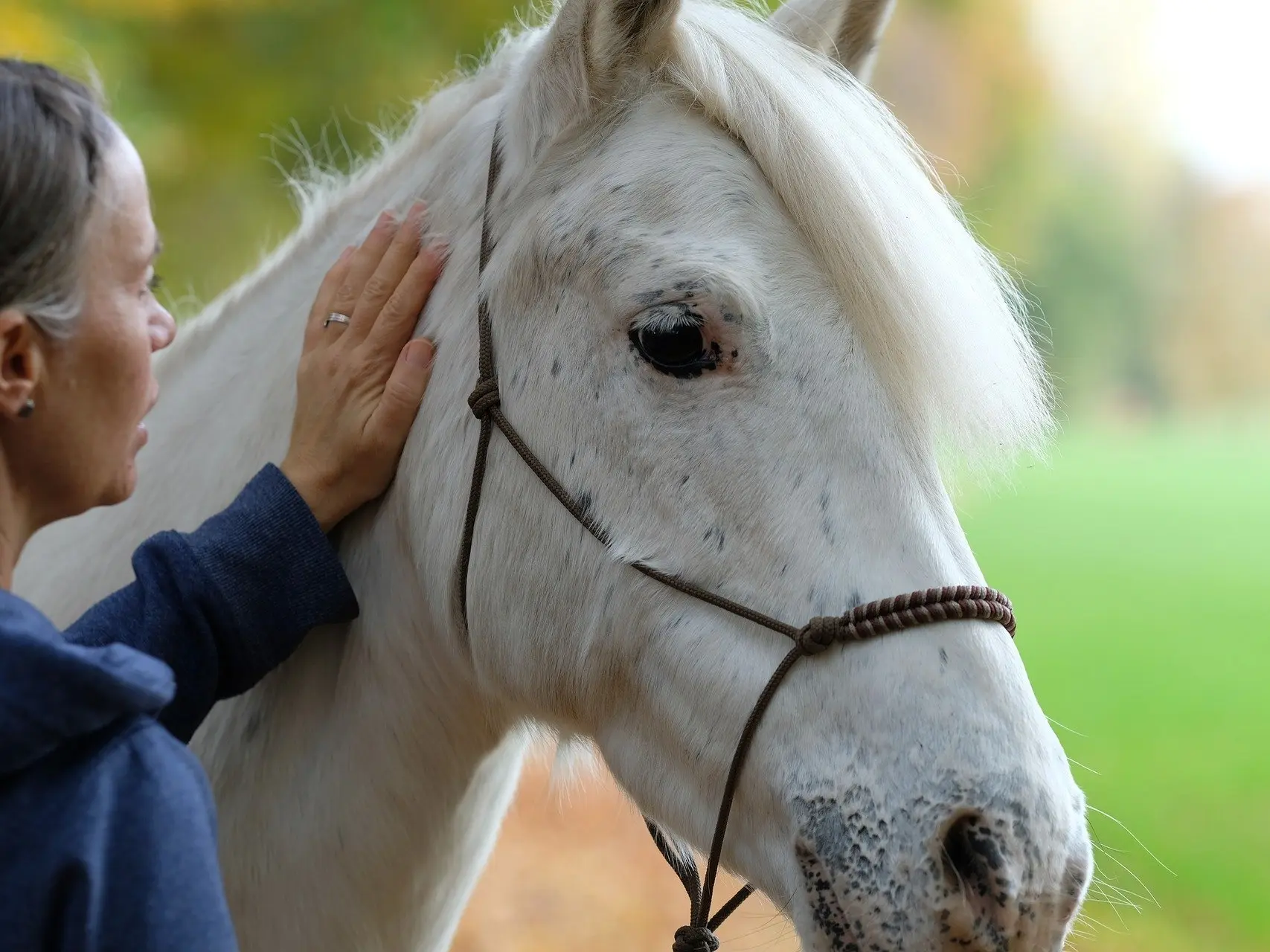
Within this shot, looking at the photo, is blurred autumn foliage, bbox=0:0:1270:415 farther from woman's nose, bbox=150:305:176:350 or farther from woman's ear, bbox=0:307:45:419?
woman's ear, bbox=0:307:45:419

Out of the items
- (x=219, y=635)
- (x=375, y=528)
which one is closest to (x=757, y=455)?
(x=375, y=528)

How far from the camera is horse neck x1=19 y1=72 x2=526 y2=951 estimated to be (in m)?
1.67

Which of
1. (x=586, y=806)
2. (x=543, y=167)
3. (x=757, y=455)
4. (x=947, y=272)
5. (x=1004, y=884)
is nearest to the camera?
(x=1004, y=884)

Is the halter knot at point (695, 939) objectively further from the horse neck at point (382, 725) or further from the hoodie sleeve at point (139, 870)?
the hoodie sleeve at point (139, 870)

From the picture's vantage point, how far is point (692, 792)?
56.6 inches

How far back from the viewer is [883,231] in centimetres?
146

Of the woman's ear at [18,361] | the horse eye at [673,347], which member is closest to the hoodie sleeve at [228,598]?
the woman's ear at [18,361]

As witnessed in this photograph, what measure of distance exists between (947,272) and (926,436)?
0.24 metres

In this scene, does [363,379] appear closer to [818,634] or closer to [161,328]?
[161,328]

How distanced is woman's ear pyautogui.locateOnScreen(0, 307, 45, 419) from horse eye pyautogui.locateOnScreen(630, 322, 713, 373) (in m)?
0.71

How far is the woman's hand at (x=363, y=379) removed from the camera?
1.64 metres

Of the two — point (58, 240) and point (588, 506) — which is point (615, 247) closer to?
point (588, 506)

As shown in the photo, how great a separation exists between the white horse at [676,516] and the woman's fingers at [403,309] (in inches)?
1.5

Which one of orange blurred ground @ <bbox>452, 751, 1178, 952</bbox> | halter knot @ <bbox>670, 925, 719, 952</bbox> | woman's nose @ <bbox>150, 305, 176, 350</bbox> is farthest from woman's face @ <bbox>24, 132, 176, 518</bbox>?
orange blurred ground @ <bbox>452, 751, 1178, 952</bbox>
